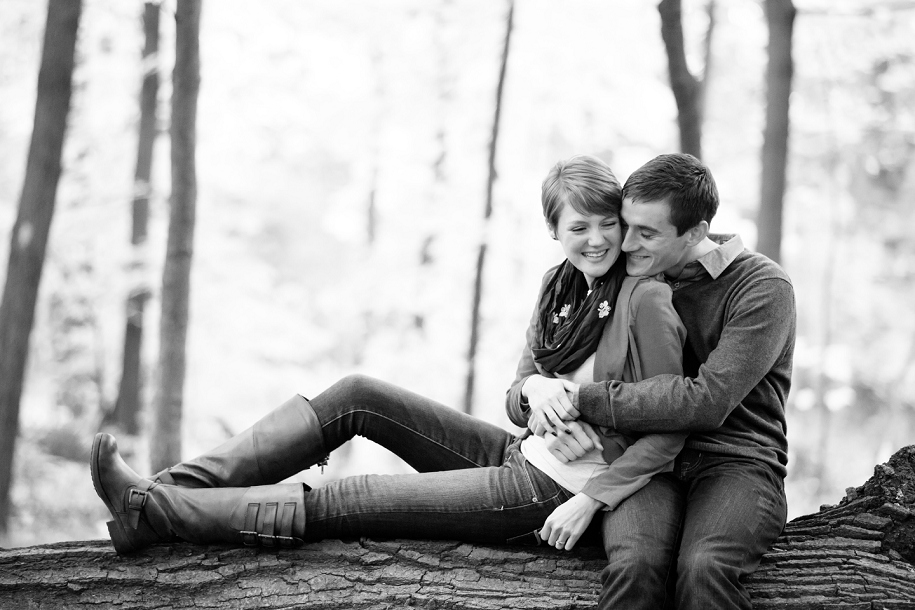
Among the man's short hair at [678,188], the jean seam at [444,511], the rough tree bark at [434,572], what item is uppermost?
the man's short hair at [678,188]

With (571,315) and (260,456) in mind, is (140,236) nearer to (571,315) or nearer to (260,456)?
(260,456)

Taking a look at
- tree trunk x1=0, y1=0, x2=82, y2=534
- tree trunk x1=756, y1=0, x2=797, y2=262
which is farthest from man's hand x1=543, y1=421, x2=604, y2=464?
tree trunk x1=0, y1=0, x2=82, y2=534

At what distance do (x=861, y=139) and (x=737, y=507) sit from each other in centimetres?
903

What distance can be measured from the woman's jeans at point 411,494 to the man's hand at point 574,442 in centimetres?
10

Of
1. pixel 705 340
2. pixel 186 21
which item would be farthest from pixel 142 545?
pixel 186 21

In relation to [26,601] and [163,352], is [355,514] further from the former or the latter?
[163,352]

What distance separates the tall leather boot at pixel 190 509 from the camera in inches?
99.6

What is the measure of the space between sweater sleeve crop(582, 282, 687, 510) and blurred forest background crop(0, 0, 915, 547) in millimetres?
5740

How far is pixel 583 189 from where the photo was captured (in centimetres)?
252

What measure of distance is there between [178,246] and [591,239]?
3203mm

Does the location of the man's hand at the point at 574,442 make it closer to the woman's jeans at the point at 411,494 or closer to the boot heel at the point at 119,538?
the woman's jeans at the point at 411,494

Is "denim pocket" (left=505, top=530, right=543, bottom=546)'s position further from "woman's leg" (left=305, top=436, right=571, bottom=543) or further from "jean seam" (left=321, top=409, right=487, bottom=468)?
"jean seam" (left=321, top=409, right=487, bottom=468)

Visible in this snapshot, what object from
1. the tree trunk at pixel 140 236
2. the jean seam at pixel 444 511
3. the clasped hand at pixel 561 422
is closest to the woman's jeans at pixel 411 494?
the jean seam at pixel 444 511

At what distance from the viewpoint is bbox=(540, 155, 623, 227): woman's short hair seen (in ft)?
8.25
